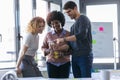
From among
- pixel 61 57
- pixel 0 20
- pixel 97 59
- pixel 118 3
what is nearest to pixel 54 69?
pixel 61 57

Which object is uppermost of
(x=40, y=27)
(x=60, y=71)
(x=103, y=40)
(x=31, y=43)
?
(x=40, y=27)

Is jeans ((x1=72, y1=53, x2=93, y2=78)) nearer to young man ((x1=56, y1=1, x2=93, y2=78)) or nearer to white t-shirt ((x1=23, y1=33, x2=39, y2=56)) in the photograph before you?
young man ((x1=56, y1=1, x2=93, y2=78))

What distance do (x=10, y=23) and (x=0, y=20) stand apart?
0.24m

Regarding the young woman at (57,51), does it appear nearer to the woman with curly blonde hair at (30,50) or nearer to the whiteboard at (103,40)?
the woman with curly blonde hair at (30,50)

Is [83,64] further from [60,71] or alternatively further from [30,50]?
[30,50]

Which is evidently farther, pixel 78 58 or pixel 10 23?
pixel 10 23

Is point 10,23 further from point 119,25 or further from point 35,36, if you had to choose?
point 119,25

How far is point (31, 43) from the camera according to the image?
9.09 ft

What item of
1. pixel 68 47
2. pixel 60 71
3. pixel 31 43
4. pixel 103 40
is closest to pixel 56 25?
pixel 68 47

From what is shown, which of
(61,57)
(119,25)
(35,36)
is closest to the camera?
(61,57)

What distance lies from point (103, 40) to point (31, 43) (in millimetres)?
3475

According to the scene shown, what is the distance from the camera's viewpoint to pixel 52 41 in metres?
2.60

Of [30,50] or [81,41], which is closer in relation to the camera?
[81,41]

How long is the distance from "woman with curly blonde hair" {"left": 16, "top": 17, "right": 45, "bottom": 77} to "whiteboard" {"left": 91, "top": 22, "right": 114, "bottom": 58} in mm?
3277
